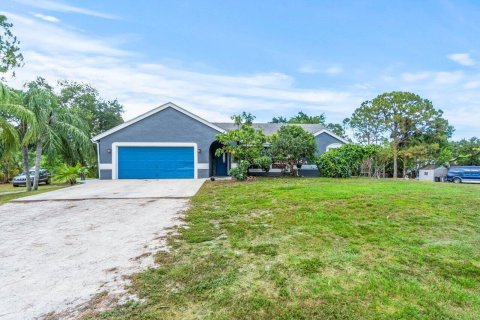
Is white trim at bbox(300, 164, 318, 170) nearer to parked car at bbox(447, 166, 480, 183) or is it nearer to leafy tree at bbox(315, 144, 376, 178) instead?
leafy tree at bbox(315, 144, 376, 178)

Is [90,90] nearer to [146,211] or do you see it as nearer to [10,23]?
[10,23]

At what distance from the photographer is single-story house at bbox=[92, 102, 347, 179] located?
49.5ft

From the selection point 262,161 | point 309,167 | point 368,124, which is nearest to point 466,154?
point 368,124

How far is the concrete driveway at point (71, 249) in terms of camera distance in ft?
8.60

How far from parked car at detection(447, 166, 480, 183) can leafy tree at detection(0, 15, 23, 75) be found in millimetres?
33547

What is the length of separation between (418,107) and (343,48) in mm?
16192

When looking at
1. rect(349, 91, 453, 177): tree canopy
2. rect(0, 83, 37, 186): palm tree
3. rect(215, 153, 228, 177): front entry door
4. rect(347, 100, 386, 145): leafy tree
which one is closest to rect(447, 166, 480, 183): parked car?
rect(349, 91, 453, 177): tree canopy

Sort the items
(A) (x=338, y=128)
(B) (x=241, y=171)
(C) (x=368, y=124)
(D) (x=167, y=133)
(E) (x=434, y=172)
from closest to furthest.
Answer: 1. (B) (x=241, y=171)
2. (D) (x=167, y=133)
3. (E) (x=434, y=172)
4. (C) (x=368, y=124)
5. (A) (x=338, y=128)

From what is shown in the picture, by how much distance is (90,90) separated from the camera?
25719mm

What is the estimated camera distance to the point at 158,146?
604 inches

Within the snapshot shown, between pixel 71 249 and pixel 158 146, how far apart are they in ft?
38.9

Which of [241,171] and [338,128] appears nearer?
[241,171]

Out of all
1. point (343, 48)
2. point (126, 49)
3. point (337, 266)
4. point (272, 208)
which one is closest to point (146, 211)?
point (272, 208)

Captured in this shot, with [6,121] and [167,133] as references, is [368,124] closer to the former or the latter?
[167,133]
